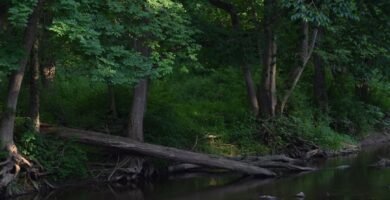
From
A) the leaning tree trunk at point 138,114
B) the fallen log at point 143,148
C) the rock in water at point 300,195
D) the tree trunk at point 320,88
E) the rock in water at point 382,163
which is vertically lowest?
the rock in water at point 300,195

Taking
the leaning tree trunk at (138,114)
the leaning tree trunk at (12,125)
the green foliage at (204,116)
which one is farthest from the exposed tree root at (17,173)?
the green foliage at (204,116)

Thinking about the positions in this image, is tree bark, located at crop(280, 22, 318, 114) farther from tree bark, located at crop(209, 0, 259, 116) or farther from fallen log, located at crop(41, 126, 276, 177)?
fallen log, located at crop(41, 126, 276, 177)

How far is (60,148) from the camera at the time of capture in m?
19.5

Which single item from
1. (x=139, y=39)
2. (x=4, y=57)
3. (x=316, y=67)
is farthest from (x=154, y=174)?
(x=316, y=67)

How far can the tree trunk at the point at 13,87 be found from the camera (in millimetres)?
17531

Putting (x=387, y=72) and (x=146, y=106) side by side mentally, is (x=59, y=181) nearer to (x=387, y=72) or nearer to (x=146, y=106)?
(x=146, y=106)

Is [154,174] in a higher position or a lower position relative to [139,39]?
lower

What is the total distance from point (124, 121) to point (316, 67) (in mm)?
10838

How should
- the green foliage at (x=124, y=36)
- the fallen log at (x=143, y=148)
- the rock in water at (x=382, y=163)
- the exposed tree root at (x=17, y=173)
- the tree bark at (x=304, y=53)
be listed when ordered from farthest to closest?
the tree bark at (x=304, y=53) < the rock in water at (x=382, y=163) < the fallen log at (x=143, y=148) < the exposed tree root at (x=17, y=173) < the green foliage at (x=124, y=36)

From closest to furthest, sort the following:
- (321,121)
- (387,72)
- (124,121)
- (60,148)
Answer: (60,148) → (124,121) → (387,72) → (321,121)

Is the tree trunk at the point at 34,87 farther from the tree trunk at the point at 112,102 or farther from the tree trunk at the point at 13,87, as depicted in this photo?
the tree trunk at the point at 112,102

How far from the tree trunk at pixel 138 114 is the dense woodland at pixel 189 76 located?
1.4 inches

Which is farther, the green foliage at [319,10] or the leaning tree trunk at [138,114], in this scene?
the leaning tree trunk at [138,114]

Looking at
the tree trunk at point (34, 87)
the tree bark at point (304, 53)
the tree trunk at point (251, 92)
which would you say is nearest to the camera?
the tree trunk at point (34, 87)
